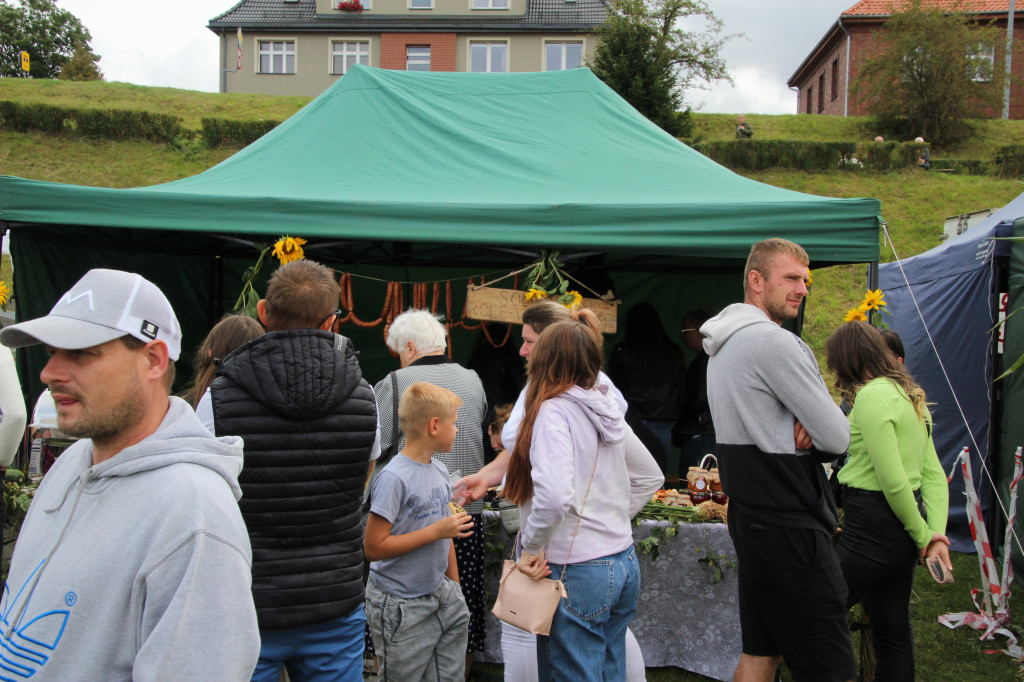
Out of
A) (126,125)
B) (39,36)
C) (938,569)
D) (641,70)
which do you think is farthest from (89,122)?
(39,36)

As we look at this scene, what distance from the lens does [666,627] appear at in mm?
3406

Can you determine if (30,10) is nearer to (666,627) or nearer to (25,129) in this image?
(25,129)

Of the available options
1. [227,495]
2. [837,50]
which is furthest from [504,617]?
[837,50]

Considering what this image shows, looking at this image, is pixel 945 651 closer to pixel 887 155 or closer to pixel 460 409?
pixel 460 409

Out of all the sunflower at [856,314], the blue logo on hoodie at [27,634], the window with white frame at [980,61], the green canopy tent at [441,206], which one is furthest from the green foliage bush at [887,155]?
the blue logo on hoodie at [27,634]

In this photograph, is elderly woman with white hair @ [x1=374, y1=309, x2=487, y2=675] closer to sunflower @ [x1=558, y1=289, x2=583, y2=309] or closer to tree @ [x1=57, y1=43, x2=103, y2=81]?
sunflower @ [x1=558, y1=289, x2=583, y2=309]

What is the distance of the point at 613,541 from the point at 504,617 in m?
0.38

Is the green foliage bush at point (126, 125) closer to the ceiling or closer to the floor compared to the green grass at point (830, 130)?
closer to the floor

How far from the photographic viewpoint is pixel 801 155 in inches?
689

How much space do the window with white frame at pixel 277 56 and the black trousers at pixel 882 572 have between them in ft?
109

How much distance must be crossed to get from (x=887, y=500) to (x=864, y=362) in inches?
19.9

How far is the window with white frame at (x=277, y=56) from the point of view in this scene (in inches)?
1262

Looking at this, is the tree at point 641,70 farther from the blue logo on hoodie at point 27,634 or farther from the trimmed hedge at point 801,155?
the blue logo on hoodie at point 27,634

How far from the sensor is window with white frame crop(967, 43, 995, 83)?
887 inches
